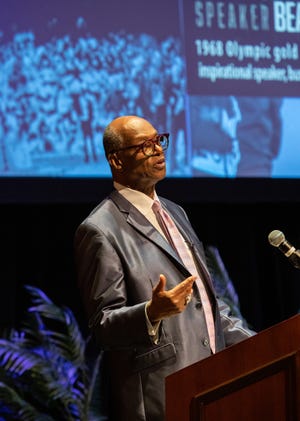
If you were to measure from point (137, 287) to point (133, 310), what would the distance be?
0.18m

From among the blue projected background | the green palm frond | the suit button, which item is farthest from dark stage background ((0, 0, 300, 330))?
the suit button

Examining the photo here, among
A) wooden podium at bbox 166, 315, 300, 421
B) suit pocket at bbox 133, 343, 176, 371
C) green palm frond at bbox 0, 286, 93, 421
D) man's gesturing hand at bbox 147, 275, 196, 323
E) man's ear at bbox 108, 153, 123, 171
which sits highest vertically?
man's ear at bbox 108, 153, 123, 171

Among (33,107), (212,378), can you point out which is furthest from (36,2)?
(212,378)

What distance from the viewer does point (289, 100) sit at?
5105 mm

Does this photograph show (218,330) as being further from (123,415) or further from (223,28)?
(223,28)

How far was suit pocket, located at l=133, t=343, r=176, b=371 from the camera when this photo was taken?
8.26 feet

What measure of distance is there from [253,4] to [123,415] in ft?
10.5

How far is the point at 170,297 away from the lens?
225cm

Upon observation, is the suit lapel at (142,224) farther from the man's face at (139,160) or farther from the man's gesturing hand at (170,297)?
the man's gesturing hand at (170,297)

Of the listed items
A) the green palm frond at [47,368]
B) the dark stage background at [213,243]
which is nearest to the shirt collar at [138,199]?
the green palm frond at [47,368]

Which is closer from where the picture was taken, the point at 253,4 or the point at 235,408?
the point at 235,408

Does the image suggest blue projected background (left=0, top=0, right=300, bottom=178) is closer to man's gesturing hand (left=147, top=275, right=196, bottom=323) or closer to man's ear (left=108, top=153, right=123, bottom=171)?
man's ear (left=108, top=153, right=123, bottom=171)

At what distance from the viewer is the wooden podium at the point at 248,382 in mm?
2027

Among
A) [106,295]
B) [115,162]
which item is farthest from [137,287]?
[115,162]
